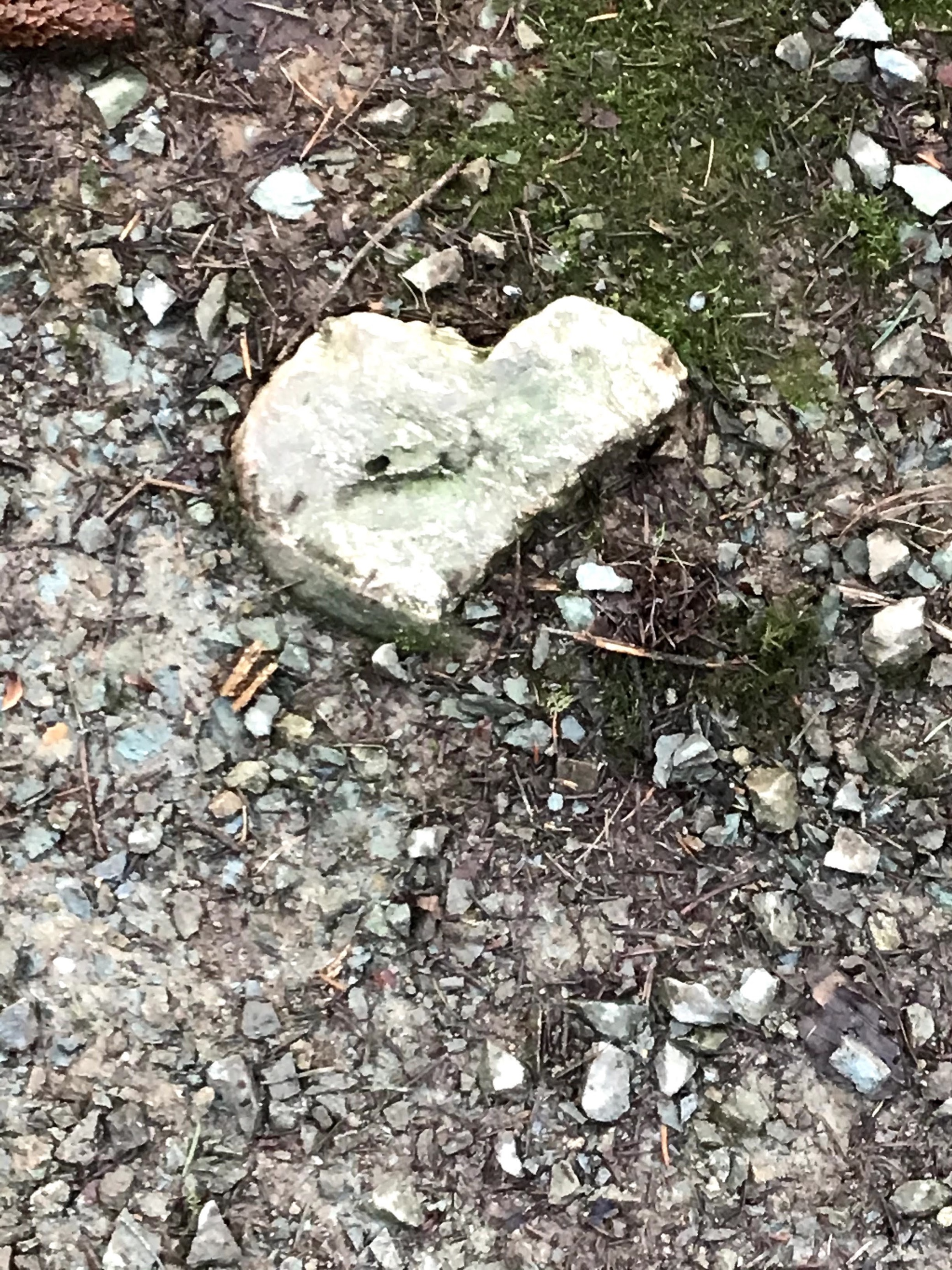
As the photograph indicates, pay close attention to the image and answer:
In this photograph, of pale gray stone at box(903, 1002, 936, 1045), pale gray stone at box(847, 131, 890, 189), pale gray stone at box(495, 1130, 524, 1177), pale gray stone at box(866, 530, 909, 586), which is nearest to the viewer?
pale gray stone at box(495, 1130, 524, 1177)

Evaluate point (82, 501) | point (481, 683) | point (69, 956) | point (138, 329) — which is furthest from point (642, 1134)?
point (138, 329)

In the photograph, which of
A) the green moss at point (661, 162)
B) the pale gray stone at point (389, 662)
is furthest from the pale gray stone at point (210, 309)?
the pale gray stone at point (389, 662)

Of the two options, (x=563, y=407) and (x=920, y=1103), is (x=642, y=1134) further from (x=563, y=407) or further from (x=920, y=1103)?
(x=563, y=407)

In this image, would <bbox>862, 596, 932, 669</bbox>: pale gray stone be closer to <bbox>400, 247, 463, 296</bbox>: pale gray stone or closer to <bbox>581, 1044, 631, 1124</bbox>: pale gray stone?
<bbox>581, 1044, 631, 1124</bbox>: pale gray stone

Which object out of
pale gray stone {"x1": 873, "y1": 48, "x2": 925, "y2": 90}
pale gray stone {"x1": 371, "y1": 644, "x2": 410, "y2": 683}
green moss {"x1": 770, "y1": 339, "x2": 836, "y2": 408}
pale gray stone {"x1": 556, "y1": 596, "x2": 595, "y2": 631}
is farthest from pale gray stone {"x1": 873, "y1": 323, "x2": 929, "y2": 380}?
pale gray stone {"x1": 371, "y1": 644, "x2": 410, "y2": 683}

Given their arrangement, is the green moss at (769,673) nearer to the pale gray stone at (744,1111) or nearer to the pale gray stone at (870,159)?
the pale gray stone at (744,1111)

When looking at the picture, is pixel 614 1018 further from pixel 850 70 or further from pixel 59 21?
pixel 59 21
